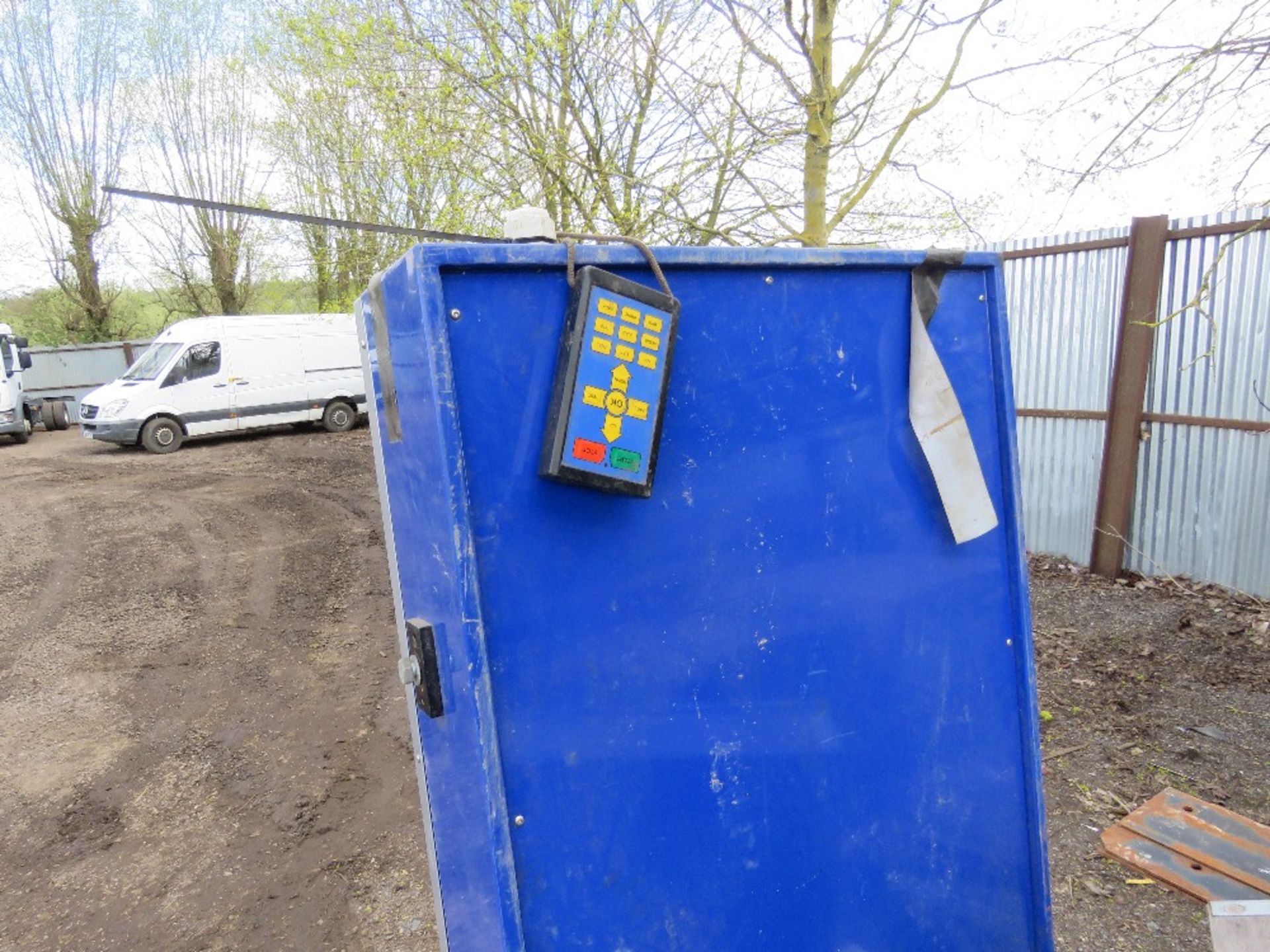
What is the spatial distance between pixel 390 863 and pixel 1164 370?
5698mm

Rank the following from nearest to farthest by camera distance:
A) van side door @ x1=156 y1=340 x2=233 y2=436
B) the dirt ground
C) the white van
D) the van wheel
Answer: the dirt ground < the white van < van side door @ x1=156 y1=340 x2=233 y2=436 < the van wheel

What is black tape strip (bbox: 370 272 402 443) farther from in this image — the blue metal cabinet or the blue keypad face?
the blue keypad face

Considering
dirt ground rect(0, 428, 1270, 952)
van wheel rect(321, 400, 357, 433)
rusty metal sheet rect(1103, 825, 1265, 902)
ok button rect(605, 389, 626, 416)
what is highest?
ok button rect(605, 389, 626, 416)

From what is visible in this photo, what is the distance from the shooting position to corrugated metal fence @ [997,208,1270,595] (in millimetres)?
5078

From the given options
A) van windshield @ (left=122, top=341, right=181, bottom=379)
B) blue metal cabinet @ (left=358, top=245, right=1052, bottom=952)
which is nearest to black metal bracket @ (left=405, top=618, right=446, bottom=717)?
blue metal cabinet @ (left=358, top=245, right=1052, bottom=952)

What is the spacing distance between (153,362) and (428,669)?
1540 cm

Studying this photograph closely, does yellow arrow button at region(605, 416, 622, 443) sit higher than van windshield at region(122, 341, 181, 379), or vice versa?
van windshield at region(122, 341, 181, 379)

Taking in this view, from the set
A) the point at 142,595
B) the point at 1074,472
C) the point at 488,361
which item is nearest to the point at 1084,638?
the point at 1074,472

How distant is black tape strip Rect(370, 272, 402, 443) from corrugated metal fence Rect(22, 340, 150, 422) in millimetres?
22883

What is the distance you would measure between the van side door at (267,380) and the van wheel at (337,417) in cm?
48

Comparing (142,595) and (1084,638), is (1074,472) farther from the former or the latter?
(142,595)

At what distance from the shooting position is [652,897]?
1283 millimetres

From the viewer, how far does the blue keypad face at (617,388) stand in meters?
1.14

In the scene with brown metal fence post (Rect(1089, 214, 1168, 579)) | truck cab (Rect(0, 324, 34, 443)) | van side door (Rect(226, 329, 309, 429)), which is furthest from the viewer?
truck cab (Rect(0, 324, 34, 443))
